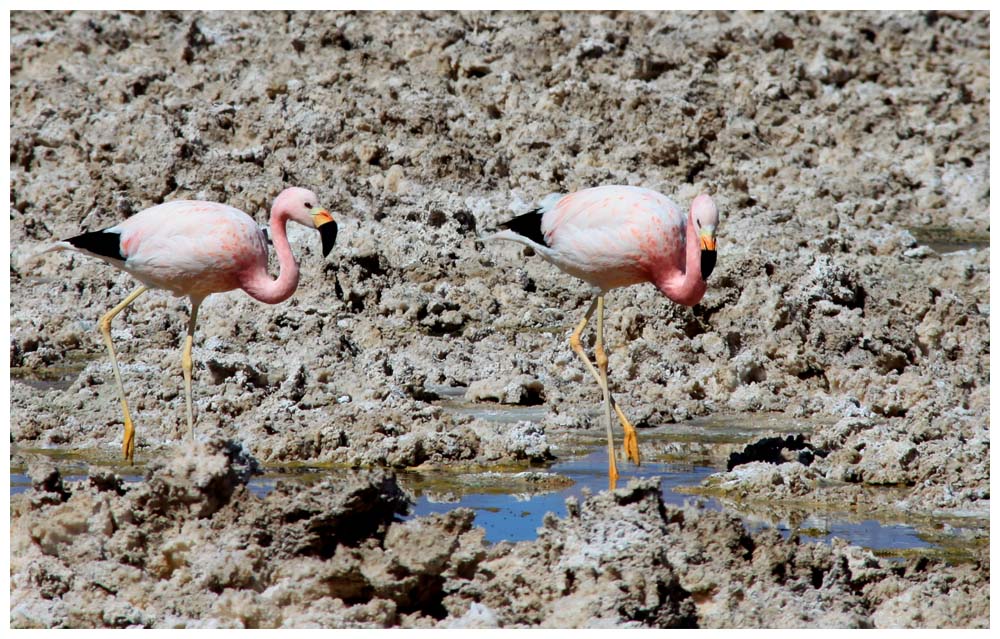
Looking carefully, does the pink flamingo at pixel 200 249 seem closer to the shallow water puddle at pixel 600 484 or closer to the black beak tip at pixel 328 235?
the black beak tip at pixel 328 235

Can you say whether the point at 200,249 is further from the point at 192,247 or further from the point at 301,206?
the point at 301,206

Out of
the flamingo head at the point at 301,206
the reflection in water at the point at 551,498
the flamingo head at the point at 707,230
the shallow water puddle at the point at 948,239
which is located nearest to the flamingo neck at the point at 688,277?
the flamingo head at the point at 707,230

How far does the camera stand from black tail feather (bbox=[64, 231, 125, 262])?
7820 mm

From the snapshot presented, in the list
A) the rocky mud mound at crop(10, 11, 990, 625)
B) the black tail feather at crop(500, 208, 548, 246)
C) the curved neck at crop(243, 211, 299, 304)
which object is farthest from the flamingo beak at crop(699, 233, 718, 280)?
the curved neck at crop(243, 211, 299, 304)

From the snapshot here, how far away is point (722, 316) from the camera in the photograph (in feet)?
33.1

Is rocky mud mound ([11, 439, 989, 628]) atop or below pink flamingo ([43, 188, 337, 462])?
below

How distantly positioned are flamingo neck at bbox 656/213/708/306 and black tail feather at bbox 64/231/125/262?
2819mm

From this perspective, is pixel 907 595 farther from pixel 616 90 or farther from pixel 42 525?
pixel 616 90

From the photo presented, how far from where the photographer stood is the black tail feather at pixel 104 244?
7.82 metres

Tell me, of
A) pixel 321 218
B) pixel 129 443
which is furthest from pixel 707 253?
pixel 129 443

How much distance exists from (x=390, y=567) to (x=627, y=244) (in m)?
2.98

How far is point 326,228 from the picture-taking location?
763cm

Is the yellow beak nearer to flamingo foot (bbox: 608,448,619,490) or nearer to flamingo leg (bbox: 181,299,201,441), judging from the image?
flamingo leg (bbox: 181,299,201,441)

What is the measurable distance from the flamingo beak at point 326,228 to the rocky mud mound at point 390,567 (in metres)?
A: 2.14
